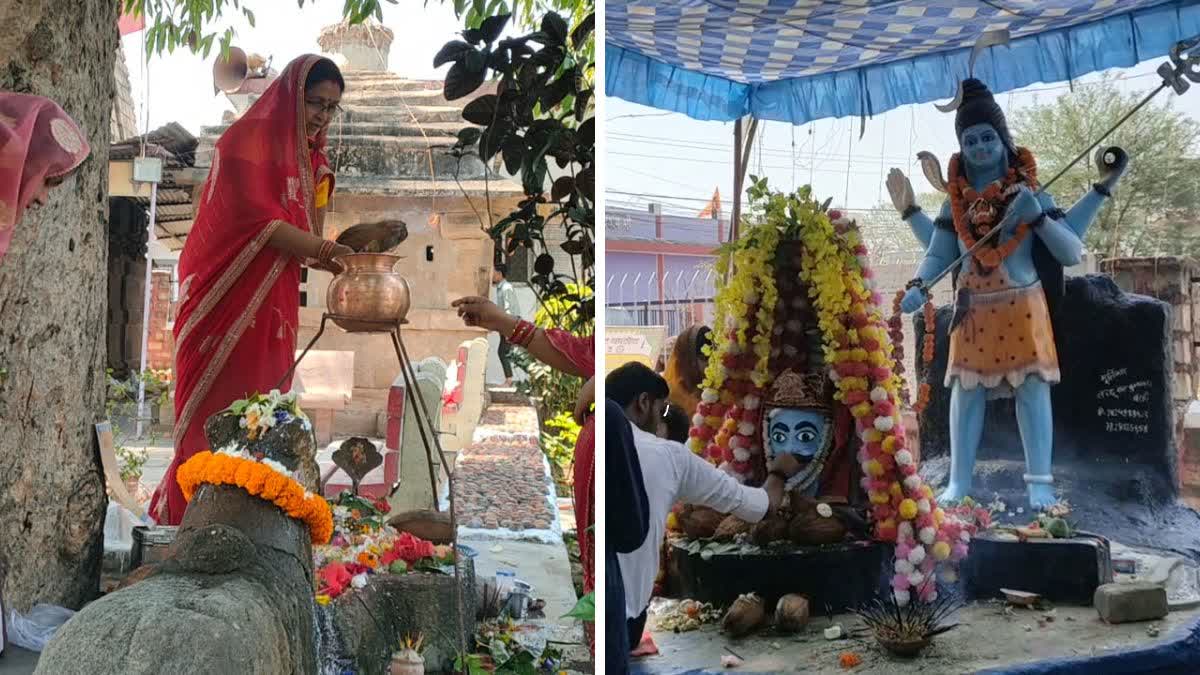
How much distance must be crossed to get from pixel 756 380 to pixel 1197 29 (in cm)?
162

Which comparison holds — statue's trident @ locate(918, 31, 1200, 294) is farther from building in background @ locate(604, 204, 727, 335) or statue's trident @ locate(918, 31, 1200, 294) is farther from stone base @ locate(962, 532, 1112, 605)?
stone base @ locate(962, 532, 1112, 605)

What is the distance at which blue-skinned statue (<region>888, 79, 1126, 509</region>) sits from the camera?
2852 millimetres

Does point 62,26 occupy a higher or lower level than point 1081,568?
higher

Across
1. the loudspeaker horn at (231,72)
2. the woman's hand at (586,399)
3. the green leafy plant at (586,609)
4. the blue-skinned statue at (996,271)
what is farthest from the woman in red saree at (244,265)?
the blue-skinned statue at (996,271)

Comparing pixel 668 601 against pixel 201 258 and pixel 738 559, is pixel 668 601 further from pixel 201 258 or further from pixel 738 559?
pixel 201 258

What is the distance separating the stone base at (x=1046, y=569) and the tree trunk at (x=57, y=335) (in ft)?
8.19

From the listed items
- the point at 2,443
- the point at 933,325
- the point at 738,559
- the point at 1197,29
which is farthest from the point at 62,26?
the point at 1197,29

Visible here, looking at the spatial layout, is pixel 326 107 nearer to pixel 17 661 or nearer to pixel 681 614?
pixel 17 661

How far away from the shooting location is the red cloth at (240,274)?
2537 mm

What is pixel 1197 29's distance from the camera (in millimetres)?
2801

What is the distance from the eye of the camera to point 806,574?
282cm

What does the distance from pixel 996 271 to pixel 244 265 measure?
2138 mm

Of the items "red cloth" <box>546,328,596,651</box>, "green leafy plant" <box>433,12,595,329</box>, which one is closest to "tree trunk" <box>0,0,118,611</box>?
"green leafy plant" <box>433,12,595,329</box>

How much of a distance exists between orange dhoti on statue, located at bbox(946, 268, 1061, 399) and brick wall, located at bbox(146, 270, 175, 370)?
7.28 feet
